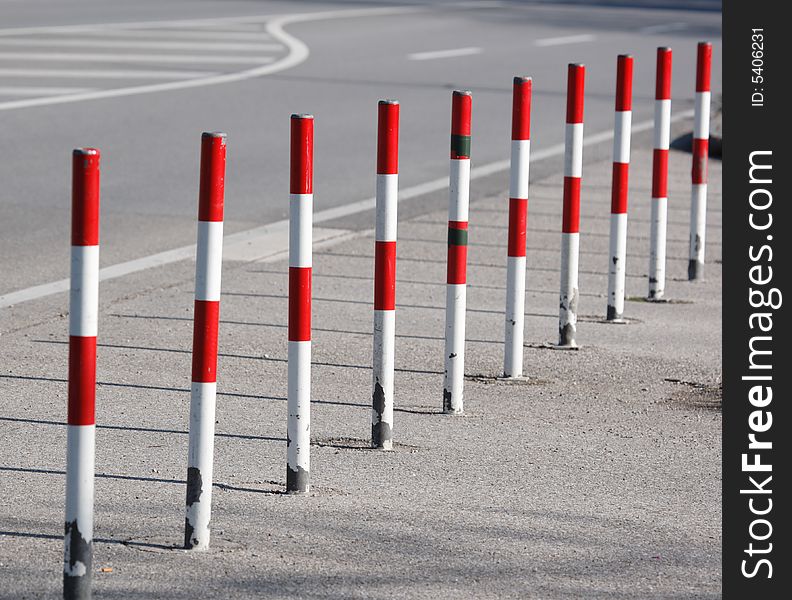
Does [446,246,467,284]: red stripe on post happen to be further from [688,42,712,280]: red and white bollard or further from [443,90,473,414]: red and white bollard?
[688,42,712,280]: red and white bollard

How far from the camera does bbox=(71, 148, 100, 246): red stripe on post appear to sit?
346 centimetres

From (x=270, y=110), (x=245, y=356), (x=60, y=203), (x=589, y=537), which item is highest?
Result: (x=270, y=110)

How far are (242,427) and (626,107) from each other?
2808 millimetres

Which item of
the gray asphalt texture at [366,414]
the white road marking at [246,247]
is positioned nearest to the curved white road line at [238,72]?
the gray asphalt texture at [366,414]

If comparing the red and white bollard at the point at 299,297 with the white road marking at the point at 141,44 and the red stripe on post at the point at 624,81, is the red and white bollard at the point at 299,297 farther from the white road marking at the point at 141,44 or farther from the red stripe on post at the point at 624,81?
the white road marking at the point at 141,44

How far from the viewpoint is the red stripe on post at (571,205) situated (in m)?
6.66

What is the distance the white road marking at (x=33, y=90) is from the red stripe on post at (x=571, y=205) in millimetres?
10416

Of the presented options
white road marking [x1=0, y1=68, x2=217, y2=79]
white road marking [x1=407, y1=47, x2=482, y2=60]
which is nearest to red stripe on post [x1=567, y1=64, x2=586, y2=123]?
white road marking [x1=0, y1=68, x2=217, y2=79]

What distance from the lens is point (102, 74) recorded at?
1811 cm

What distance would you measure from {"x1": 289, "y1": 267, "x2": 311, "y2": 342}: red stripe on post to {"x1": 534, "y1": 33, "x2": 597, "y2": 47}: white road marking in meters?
20.3

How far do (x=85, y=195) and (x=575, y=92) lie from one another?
11.5ft
